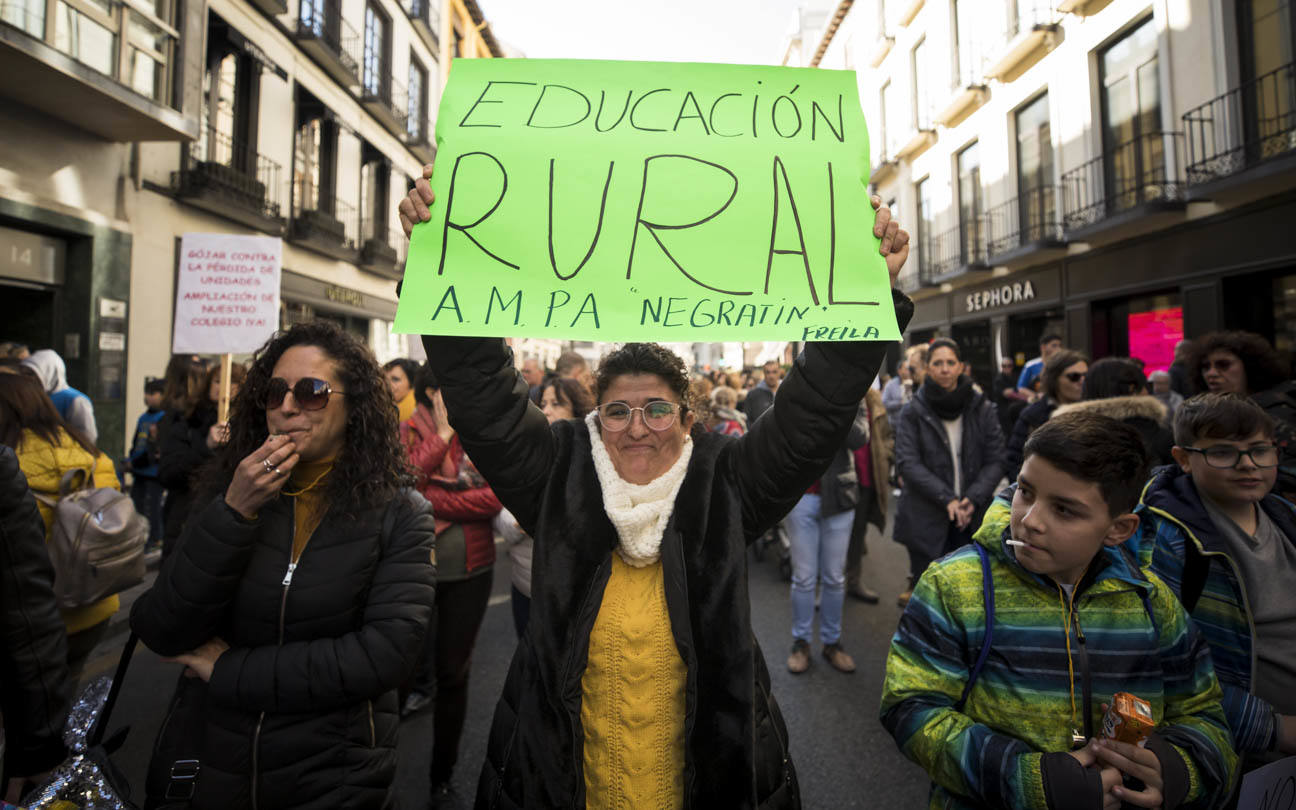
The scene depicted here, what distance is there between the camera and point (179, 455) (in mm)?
→ 4289

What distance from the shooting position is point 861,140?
1527 millimetres

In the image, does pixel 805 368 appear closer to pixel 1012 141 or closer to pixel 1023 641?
pixel 1023 641

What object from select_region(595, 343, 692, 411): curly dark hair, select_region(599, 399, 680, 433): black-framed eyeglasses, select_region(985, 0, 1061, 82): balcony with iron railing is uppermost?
select_region(985, 0, 1061, 82): balcony with iron railing

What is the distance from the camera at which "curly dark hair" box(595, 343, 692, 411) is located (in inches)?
67.2

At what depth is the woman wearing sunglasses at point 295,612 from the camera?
1.55 metres

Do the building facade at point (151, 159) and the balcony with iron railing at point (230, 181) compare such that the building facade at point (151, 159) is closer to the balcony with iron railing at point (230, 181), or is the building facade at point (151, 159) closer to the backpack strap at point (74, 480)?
the balcony with iron railing at point (230, 181)

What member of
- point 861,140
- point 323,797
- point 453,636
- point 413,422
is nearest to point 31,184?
point 413,422

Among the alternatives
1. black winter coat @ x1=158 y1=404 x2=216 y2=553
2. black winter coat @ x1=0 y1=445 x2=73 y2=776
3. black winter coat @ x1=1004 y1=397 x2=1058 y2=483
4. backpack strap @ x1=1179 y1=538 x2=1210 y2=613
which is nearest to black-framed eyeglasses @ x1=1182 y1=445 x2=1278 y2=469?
backpack strap @ x1=1179 y1=538 x2=1210 y2=613

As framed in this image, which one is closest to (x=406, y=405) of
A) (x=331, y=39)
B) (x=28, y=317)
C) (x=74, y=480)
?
(x=74, y=480)

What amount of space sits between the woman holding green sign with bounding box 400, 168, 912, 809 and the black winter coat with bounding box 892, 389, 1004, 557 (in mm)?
2943

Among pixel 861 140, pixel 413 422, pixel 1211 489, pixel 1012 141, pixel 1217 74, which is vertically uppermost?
pixel 1012 141

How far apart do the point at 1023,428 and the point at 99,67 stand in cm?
1069

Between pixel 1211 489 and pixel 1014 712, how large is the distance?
3.80ft

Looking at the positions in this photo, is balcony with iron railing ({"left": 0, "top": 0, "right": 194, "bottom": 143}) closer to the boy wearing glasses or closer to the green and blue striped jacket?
the green and blue striped jacket
